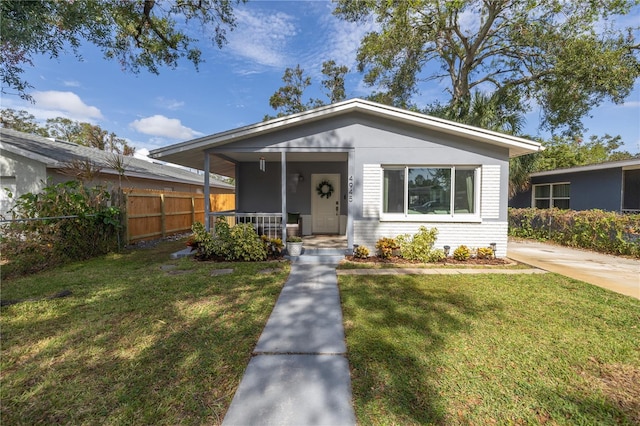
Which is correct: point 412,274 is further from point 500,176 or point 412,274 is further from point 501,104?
point 501,104

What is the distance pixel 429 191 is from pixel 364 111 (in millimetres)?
2663

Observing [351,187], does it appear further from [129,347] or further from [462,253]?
[129,347]

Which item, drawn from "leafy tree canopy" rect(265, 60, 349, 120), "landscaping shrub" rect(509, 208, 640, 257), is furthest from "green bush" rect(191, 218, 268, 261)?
"leafy tree canopy" rect(265, 60, 349, 120)

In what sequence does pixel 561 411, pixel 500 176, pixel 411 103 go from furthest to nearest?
pixel 411 103 < pixel 500 176 < pixel 561 411

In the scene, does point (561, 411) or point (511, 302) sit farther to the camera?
point (511, 302)

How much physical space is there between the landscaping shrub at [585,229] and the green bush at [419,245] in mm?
5353

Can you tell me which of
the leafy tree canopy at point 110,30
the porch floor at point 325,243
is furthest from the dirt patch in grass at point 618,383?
the leafy tree canopy at point 110,30

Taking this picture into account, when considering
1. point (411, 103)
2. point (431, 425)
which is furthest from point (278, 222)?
point (411, 103)

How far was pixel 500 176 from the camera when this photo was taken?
670 centimetres

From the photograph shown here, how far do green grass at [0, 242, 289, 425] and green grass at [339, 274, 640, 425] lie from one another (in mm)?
1261

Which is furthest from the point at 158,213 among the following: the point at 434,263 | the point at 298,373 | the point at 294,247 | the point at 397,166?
the point at 298,373

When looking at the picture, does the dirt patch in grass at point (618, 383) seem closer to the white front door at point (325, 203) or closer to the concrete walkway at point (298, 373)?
the concrete walkway at point (298, 373)

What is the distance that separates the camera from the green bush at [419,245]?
652 cm

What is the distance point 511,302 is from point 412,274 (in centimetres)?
177
